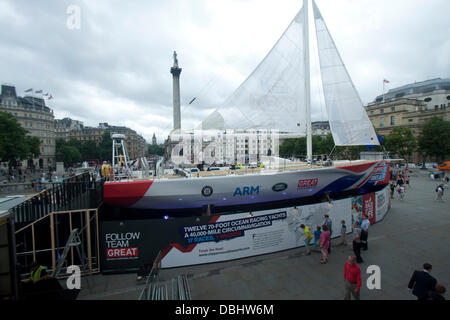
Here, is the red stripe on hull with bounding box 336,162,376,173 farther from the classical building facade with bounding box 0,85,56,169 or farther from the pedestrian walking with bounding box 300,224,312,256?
the classical building facade with bounding box 0,85,56,169

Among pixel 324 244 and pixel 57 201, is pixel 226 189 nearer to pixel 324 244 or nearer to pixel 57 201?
pixel 324 244

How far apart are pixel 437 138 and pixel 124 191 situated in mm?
47007

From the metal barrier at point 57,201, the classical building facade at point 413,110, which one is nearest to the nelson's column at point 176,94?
the metal barrier at point 57,201

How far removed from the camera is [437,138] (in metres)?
34.5

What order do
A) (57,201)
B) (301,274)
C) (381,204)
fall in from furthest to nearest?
(381,204)
(57,201)
(301,274)

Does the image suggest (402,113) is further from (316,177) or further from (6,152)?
(6,152)

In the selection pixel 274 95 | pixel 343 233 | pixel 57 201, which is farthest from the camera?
pixel 274 95

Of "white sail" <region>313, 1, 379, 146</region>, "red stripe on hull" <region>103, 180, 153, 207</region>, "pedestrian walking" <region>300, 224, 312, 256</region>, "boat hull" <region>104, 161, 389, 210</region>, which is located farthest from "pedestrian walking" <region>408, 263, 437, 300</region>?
"red stripe on hull" <region>103, 180, 153, 207</region>

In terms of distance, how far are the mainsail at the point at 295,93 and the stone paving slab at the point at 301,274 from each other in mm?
5499

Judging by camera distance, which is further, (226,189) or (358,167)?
(358,167)

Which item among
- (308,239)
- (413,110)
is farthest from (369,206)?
(413,110)

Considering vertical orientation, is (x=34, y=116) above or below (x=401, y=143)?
above

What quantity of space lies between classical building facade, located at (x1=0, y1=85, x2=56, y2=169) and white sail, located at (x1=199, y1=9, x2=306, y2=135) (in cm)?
6864

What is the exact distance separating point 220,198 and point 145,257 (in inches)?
138
